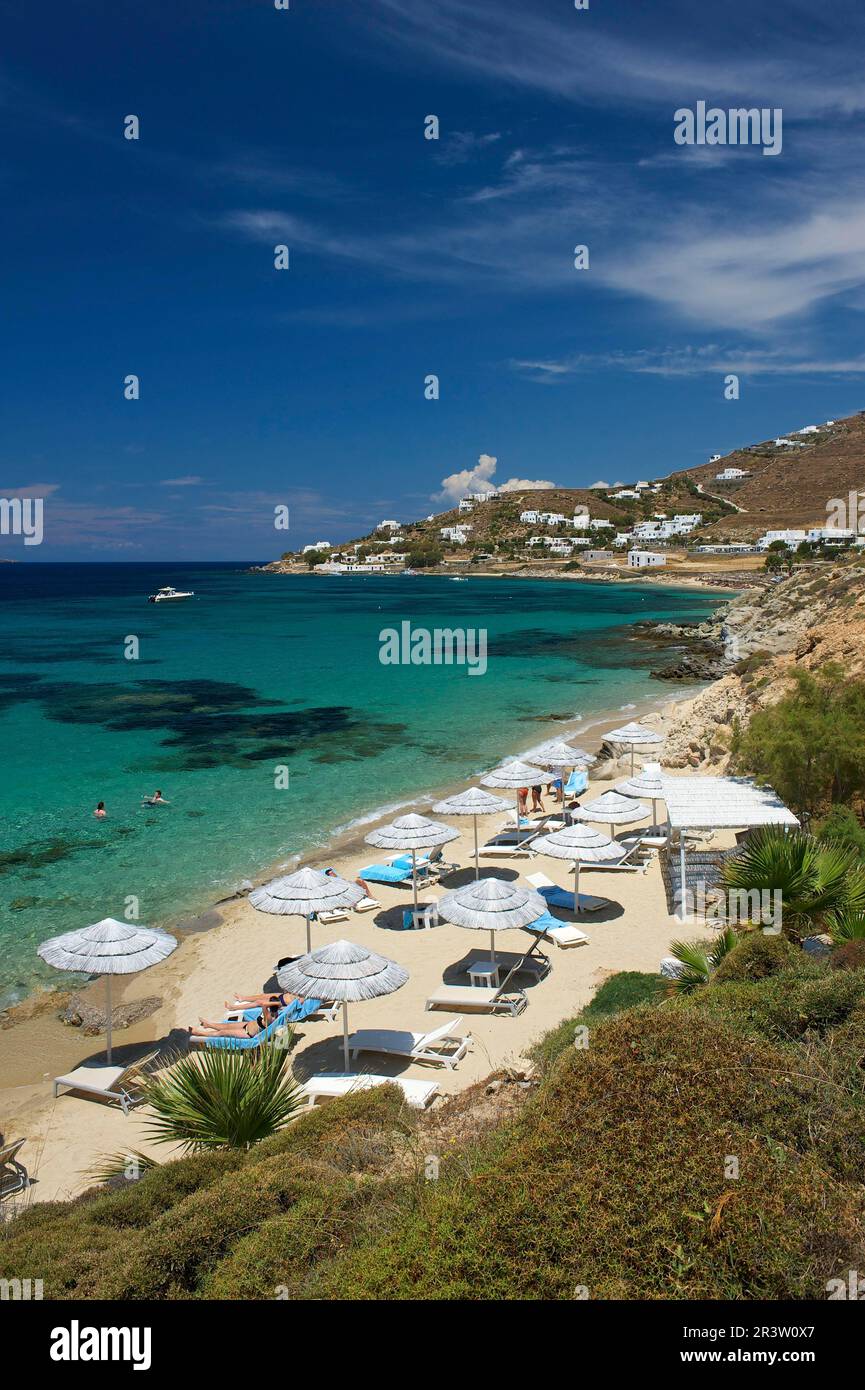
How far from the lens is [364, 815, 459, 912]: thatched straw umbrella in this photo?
1432 cm

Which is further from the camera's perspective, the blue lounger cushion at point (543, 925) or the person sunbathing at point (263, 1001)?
the blue lounger cushion at point (543, 925)

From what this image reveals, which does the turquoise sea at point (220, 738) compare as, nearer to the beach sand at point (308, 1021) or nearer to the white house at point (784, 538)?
the beach sand at point (308, 1021)

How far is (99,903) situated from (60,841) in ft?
15.1

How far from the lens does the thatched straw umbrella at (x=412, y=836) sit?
47.0 feet

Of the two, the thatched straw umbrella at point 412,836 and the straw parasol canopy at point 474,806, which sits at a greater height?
the straw parasol canopy at point 474,806

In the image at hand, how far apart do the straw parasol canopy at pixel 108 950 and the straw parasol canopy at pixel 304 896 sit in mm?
1599

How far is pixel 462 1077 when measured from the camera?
938 cm

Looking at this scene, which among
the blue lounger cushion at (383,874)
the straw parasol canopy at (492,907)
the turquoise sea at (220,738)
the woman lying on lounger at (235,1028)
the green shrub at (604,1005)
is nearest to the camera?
the green shrub at (604,1005)

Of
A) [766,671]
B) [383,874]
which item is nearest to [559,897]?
[383,874]

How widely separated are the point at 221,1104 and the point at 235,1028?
399 cm

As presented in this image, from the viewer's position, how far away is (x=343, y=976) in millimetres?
9414

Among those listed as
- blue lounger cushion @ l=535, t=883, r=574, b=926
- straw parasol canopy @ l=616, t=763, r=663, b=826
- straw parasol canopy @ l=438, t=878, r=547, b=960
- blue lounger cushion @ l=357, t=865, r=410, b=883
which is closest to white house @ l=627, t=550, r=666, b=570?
straw parasol canopy @ l=616, t=763, r=663, b=826

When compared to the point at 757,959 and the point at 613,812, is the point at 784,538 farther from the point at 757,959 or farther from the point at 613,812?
the point at 757,959

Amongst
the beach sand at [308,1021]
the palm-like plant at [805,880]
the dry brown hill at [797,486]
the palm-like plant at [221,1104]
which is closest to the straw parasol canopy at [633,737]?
the beach sand at [308,1021]
